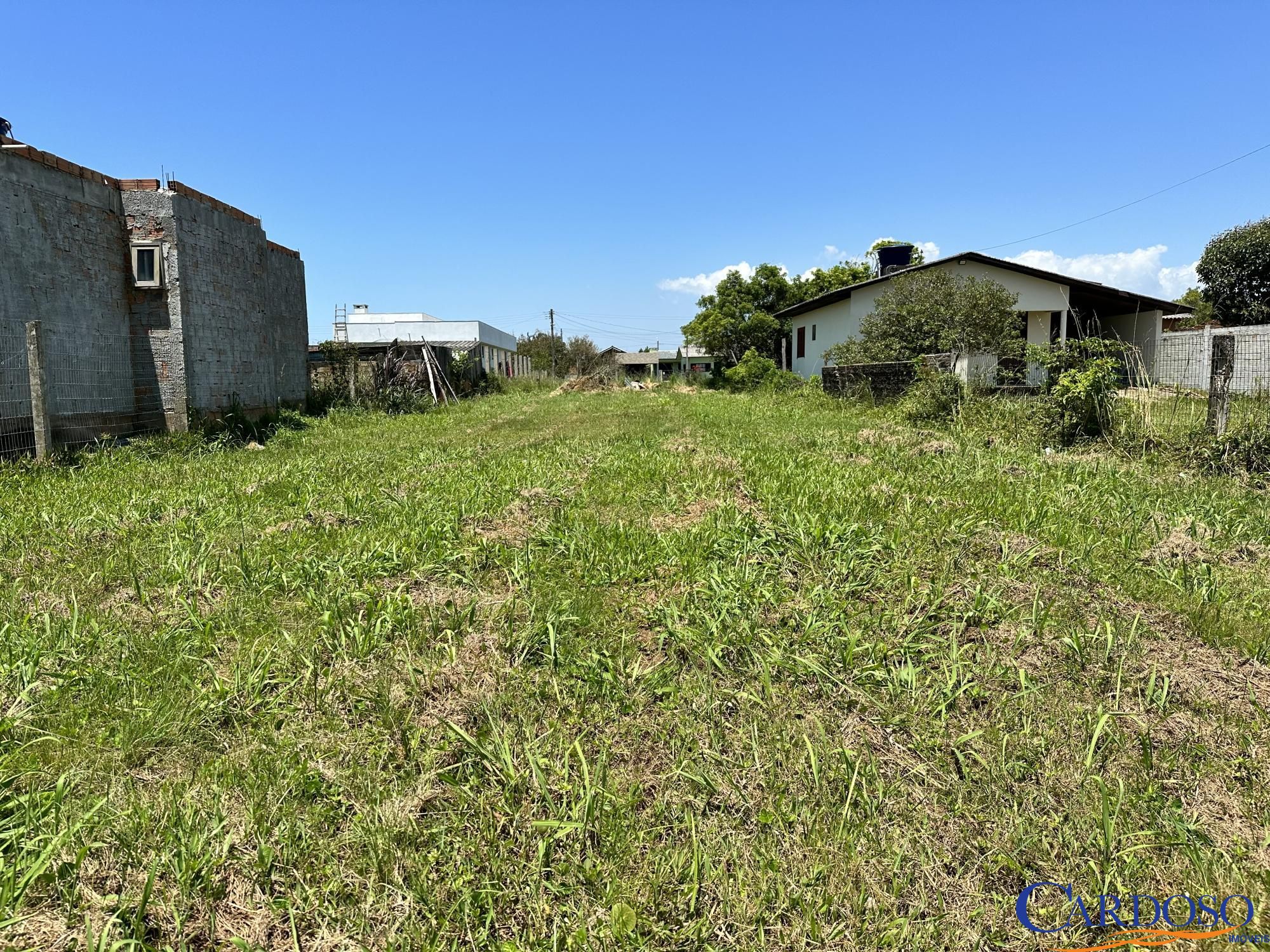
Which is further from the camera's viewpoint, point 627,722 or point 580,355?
point 580,355

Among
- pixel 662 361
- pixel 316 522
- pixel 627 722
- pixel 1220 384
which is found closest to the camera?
pixel 627 722

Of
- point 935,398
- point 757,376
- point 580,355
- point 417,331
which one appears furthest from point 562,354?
point 935,398

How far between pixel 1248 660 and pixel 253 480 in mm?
7691

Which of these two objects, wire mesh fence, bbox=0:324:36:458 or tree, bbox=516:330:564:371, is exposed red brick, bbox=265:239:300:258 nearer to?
wire mesh fence, bbox=0:324:36:458

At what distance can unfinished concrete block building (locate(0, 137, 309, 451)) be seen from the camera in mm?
8883

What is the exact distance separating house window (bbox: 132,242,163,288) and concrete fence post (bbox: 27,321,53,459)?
284 centimetres

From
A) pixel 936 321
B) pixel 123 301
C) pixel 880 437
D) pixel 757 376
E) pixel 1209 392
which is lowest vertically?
pixel 880 437

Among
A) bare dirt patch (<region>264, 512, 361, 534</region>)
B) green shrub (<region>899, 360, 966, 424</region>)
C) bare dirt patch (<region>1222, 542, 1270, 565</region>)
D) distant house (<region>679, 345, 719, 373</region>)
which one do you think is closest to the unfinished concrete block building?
bare dirt patch (<region>264, 512, 361, 534</region>)

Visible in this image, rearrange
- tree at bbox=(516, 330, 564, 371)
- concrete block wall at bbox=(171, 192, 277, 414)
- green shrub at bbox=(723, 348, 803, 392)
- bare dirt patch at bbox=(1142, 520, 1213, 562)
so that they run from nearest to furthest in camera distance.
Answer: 1. bare dirt patch at bbox=(1142, 520, 1213, 562)
2. concrete block wall at bbox=(171, 192, 277, 414)
3. green shrub at bbox=(723, 348, 803, 392)
4. tree at bbox=(516, 330, 564, 371)

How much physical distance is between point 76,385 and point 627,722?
34.7 ft

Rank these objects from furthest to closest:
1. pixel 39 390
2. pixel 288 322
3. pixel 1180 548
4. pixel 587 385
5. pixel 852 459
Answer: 1. pixel 587 385
2. pixel 288 322
3. pixel 39 390
4. pixel 852 459
5. pixel 1180 548

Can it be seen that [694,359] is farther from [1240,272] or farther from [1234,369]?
[1234,369]

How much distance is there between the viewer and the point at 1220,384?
7.12m

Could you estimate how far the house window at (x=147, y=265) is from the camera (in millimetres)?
10812
